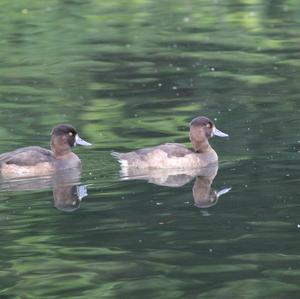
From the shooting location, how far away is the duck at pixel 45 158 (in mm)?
14938

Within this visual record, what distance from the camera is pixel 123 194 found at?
13.6 metres

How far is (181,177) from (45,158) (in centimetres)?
168

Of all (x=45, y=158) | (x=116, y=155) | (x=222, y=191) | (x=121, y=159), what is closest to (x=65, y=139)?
(x=45, y=158)

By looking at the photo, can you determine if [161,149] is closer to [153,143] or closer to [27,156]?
[153,143]

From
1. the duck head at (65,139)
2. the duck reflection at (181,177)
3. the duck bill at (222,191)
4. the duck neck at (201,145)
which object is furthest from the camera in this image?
the duck head at (65,139)

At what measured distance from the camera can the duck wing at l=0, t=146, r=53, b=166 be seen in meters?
14.9

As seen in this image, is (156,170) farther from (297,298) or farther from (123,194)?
(297,298)

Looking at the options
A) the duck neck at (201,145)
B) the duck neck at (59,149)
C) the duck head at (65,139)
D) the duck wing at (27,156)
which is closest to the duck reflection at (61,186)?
the duck wing at (27,156)

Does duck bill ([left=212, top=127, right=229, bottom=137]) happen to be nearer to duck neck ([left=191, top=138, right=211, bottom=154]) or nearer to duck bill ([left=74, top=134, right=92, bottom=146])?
duck neck ([left=191, top=138, right=211, bottom=154])

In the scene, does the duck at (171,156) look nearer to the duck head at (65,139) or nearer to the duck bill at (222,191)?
the duck head at (65,139)

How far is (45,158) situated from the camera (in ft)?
50.1

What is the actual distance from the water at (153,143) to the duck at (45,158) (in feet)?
0.70

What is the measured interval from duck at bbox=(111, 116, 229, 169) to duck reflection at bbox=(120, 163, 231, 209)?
0.07 metres

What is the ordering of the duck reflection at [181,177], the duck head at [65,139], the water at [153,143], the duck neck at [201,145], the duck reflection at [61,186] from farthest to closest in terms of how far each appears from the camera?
the duck head at [65,139], the duck neck at [201,145], the duck reflection at [181,177], the duck reflection at [61,186], the water at [153,143]
